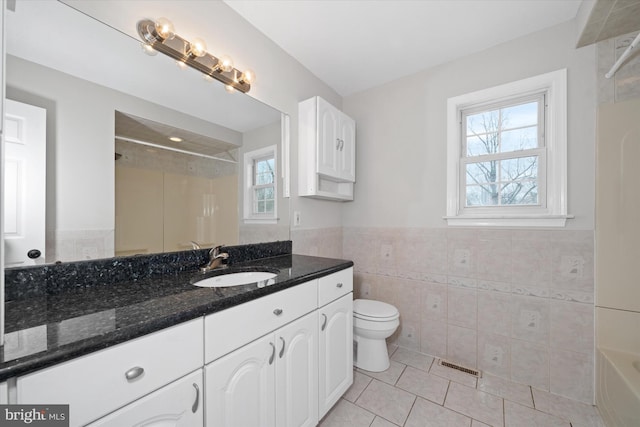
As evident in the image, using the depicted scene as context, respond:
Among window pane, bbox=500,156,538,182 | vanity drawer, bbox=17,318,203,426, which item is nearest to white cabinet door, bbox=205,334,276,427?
vanity drawer, bbox=17,318,203,426

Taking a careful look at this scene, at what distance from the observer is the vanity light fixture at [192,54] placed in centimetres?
122

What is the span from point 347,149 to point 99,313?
6.55ft

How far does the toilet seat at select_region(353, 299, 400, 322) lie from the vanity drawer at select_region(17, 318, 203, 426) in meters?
1.31

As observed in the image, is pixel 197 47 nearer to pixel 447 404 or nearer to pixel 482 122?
pixel 482 122

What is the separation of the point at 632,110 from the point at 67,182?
2.89m

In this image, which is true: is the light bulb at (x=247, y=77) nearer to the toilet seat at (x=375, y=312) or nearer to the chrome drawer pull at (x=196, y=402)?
the chrome drawer pull at (x=196, y=402)

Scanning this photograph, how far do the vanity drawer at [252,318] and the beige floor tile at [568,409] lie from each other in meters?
1.61

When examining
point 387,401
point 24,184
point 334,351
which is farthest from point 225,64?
point 387,401

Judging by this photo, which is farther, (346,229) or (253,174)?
(346,229)

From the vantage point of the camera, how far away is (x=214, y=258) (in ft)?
4.66

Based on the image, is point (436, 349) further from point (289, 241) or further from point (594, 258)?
point (289, 241)

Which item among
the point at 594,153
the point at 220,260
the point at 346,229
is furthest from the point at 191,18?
the point at 594,153

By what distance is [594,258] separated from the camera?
156 cm

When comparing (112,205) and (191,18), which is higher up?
(191,18)
